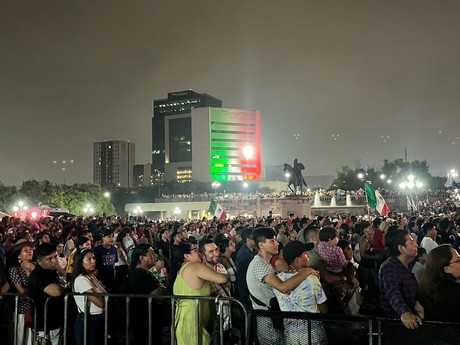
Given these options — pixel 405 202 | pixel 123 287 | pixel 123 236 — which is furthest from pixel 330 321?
pixel 405 202

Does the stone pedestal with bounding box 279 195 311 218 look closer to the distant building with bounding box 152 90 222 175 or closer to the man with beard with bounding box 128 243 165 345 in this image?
the man with beard with bounding box 128 243 165 345

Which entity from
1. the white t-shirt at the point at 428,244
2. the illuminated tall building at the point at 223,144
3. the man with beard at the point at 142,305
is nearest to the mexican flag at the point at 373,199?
the white t-shirt at the point at 428,244

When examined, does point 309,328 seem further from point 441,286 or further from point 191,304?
point 191,304

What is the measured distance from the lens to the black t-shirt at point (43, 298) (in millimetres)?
6016

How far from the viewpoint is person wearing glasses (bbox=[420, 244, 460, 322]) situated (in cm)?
426

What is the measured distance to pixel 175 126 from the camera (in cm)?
16938

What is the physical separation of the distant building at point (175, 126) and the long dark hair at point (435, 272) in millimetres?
152703

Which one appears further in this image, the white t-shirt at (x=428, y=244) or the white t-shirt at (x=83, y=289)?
the white t-shirt at (x=428, y=244)

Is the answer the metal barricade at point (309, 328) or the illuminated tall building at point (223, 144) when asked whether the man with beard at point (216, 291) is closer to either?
the metal barricade at point (309, 328)

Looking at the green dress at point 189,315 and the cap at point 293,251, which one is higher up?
the cap at point 293,251

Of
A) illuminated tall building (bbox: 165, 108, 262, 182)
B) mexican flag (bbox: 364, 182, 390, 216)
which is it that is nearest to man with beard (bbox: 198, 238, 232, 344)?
mexican flag (bbox: 364, 182, 390, 216)

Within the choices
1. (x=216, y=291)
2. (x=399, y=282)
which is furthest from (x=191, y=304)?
(x=399, y=282)

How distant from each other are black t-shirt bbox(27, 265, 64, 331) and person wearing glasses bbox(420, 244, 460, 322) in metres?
4.48

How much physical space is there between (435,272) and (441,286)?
0.57 ft
